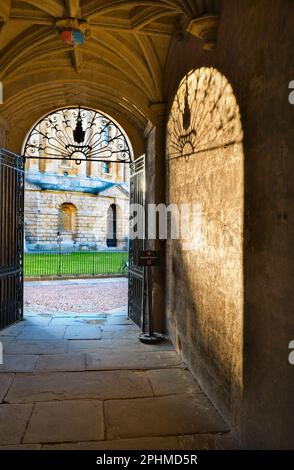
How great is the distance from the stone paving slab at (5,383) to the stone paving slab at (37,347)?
0.75 m

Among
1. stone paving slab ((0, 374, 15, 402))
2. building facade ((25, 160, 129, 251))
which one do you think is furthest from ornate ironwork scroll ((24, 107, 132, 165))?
building facade ((25, 160, 129, 251))

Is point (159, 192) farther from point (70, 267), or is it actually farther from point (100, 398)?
point (70, 267)

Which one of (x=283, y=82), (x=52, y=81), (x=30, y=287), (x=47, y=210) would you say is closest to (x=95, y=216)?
(x=47, y=210)

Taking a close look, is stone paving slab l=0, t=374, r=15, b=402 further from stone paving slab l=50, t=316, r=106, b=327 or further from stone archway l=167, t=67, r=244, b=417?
stone paving slab l=50, t=316, r=106, b=327

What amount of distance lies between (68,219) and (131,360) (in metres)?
22.9

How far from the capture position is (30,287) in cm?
1102

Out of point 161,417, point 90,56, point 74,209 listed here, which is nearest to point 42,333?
point 161,417

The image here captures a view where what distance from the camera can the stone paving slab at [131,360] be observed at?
4.18 meters

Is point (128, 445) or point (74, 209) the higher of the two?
point (74, 209)

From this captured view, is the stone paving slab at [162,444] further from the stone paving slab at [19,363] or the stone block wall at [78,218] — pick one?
the stone block wall at [78,218]

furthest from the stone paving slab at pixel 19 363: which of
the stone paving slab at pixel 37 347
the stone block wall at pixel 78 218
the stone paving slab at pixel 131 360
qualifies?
the stone block wall at pixel 78 218

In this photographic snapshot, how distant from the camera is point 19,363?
→ 4238mm

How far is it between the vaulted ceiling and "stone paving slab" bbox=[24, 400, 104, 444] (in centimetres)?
423
